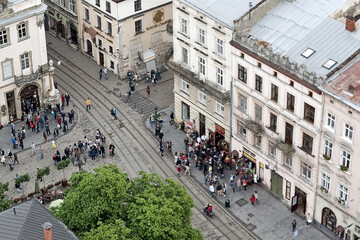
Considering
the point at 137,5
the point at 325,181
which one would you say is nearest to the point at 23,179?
the point at 137,5

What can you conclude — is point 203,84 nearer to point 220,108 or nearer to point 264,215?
point 220,108

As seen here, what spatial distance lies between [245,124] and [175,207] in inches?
981

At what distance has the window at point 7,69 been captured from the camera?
118 meters

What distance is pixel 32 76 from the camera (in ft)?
396

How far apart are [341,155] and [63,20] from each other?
63.2 metres

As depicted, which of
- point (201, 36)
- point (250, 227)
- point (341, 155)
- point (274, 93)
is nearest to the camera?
point (341, 155)

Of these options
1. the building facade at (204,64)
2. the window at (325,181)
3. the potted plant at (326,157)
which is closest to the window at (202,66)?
the building facade at (204,64)

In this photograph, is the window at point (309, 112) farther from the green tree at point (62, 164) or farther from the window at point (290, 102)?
the green tree at point (62, 164)

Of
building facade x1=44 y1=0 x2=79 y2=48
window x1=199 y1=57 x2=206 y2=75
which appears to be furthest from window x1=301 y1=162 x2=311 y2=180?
building facade x1=44 y1=0 x2=79 y2=48

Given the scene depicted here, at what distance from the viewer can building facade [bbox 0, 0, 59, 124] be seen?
381 feet

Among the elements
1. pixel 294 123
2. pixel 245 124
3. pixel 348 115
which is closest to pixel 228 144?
pixel 245 124

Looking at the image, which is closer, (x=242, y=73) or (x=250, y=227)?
(x=250, y=227)

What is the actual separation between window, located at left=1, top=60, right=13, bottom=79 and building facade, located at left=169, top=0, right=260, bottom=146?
22.4m

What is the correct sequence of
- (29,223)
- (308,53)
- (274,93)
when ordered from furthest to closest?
(274,93) < (308,53) < (29,223)
